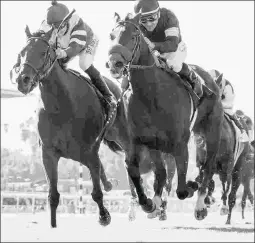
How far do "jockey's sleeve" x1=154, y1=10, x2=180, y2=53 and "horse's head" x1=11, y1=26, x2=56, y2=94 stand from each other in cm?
171

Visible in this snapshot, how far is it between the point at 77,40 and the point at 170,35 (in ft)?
5.09

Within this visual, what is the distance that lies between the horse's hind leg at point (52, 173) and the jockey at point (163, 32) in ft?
8.20

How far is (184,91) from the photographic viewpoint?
39.7 ft

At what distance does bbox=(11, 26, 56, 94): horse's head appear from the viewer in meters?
10.7

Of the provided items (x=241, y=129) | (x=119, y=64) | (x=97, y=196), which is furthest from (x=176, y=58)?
(x=241, y=129)

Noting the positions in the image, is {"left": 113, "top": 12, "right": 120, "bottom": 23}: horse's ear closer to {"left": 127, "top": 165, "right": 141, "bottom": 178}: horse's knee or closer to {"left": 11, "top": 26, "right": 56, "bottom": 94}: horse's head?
{"left": 11, "top": 26, "right": 56, "bottom": 94}: horse's head

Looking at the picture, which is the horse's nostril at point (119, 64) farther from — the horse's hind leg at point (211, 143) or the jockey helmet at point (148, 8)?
the horse's hind leg at point (211, 143)

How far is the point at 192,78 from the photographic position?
39.9 ft

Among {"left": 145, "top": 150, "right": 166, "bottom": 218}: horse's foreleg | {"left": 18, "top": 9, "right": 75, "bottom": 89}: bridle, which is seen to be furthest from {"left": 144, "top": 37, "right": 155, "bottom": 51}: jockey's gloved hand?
{"left": 145, "top": 150, "right": 166, "bottom": 218}: horse's foreleg

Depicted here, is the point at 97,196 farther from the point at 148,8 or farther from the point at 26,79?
the point at 148,8

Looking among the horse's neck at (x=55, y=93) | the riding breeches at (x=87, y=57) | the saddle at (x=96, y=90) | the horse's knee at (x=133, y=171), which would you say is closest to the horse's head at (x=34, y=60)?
the horse's neck at (x=55, y=93)

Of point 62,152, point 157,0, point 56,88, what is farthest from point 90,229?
point 157,0

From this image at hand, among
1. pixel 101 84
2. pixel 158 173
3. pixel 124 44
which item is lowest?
pixel 158 173

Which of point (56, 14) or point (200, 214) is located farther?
point (200, 214)
